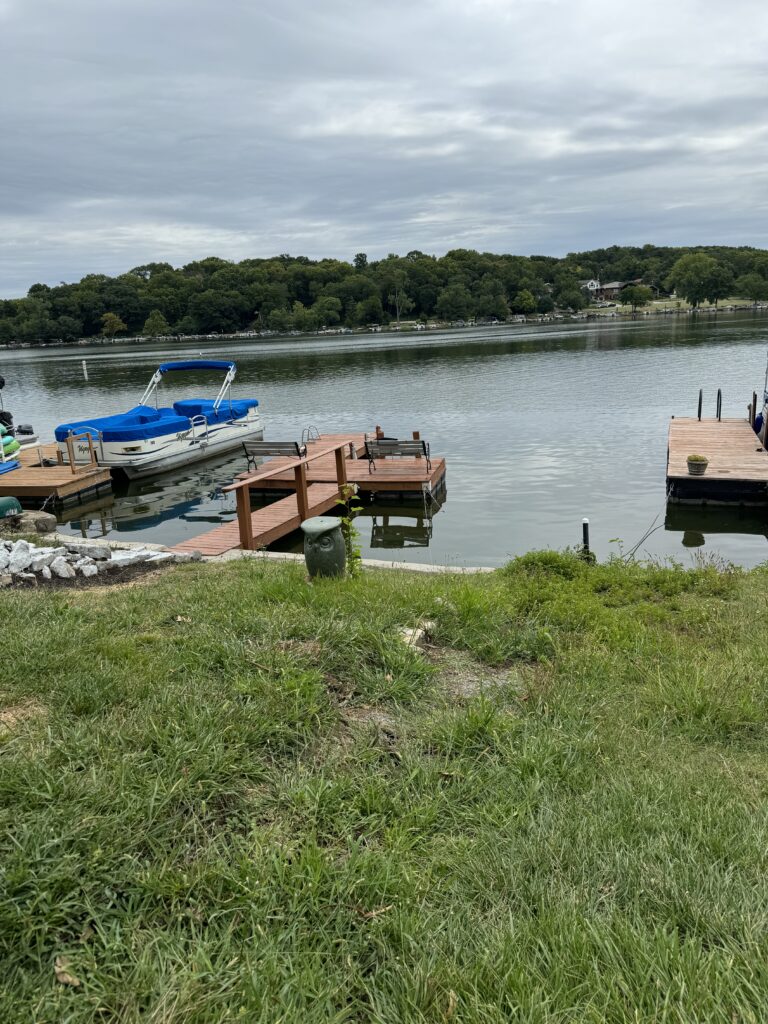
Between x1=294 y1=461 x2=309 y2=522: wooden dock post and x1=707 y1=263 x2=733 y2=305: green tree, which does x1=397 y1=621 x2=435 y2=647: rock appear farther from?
x1=707 y1=263 x2=733 y2=305: green tree

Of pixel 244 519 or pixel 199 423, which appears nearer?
pixel 244 519

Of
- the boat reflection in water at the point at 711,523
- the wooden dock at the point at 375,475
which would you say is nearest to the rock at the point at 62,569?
the wooden dock at the point at 375,475

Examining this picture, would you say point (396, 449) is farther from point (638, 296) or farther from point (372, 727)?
point (638, 296)

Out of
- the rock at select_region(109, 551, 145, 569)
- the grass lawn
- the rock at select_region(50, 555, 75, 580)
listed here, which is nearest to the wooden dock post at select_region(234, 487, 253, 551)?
the rock at select_region(109, 551, 145, 569)

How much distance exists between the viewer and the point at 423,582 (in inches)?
286

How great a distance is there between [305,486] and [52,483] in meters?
8.03

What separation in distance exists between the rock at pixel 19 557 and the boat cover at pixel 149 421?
11.7 metres

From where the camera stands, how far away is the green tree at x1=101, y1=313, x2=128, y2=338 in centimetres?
13538

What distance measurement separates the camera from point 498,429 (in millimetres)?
26828

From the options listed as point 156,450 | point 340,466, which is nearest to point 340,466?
point 340,466

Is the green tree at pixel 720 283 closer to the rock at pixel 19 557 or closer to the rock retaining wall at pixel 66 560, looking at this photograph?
the rock retaining wall at pixel 66 560

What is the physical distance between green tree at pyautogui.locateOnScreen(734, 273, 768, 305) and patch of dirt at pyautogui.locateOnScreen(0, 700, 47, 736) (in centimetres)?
16568

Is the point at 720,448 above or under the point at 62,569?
under

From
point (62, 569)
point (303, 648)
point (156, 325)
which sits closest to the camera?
point (303, 648)
